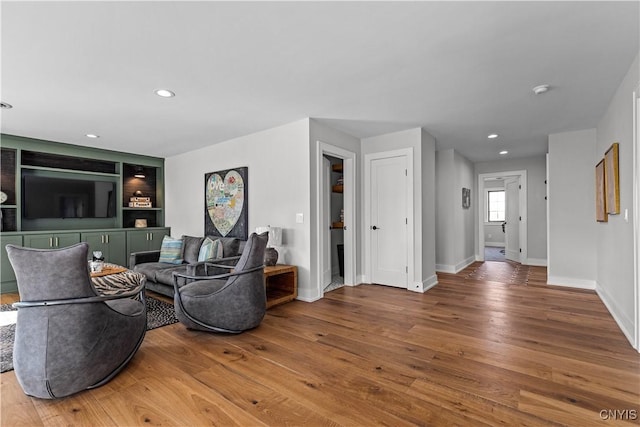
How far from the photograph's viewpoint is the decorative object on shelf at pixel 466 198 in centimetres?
664

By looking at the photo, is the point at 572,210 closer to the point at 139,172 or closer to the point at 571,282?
the point at 571,282

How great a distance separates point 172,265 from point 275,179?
78.7 inches

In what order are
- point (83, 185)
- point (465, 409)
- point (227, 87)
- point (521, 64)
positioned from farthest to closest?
point (83, 185), point (227, 87), point (521, 64), point (465, 409)

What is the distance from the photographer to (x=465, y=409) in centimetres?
179

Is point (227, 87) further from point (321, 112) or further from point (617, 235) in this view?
point (617, 235)

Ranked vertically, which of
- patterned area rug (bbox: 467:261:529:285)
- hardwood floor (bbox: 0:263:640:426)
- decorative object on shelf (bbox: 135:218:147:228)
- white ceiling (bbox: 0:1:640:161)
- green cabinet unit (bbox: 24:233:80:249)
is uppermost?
white ceiling (bbox: 0:1:640:161)

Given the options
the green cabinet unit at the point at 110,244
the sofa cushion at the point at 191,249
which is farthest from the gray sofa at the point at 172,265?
the green cabinet unit at the point at 110,244

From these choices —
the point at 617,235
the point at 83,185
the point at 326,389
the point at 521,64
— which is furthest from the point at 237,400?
the point at 83,185

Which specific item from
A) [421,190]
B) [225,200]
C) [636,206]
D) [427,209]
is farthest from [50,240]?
[636,206]

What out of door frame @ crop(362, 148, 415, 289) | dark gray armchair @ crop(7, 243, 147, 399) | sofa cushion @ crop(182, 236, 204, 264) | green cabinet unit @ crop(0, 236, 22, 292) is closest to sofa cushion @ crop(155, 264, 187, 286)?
sofa cushion @ crop(182, 236, 204, 264)

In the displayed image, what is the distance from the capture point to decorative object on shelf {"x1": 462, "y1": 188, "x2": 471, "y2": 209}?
6637mm

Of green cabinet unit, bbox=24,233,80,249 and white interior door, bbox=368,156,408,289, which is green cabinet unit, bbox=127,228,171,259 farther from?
white interior door, bbox=368,156,408,289

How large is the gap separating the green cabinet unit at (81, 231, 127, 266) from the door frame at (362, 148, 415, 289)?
4485mm

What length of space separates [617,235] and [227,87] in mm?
4338
